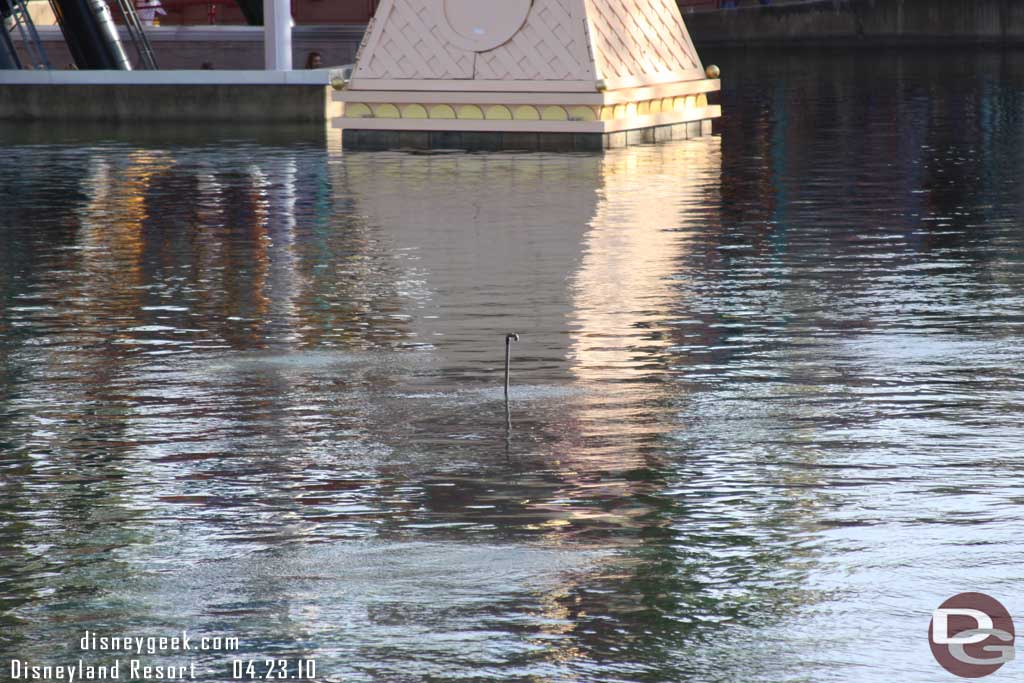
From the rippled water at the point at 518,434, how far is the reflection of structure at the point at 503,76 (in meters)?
8.61

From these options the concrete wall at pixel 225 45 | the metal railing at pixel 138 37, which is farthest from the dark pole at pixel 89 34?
the concrete wall at pixel 225 45

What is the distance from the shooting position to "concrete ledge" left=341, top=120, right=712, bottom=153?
101ft

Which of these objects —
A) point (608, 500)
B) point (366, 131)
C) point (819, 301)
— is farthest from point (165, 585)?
point (366, 131)

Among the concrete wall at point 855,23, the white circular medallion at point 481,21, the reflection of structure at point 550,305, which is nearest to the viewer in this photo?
the reflection of structure at point 550,305

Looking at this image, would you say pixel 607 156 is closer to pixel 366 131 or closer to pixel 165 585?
pixel 366 131

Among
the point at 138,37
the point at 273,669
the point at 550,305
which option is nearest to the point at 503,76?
the point at 138,37

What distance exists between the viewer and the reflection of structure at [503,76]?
30.7 meters

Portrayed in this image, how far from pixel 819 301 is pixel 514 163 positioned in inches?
548

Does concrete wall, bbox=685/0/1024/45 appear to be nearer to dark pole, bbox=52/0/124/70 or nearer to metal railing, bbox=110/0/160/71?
metal railing, bbox=110/0/160/71

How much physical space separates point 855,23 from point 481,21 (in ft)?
145

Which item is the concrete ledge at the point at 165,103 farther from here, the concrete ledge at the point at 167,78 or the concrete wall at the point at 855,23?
the concrete wall at the point at 855,23

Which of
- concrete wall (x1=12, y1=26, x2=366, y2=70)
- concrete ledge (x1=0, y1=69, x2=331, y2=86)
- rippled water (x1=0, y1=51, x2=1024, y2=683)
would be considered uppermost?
concrete wall (x1=12, y1=26, x2=366, y2=70)

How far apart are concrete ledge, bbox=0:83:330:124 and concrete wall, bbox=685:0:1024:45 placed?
122 ft

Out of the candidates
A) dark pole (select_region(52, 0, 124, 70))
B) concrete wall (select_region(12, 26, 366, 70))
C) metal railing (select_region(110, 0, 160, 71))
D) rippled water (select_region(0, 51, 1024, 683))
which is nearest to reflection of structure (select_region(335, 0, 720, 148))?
dark pole (select_region(52, 0, 124, 70))
